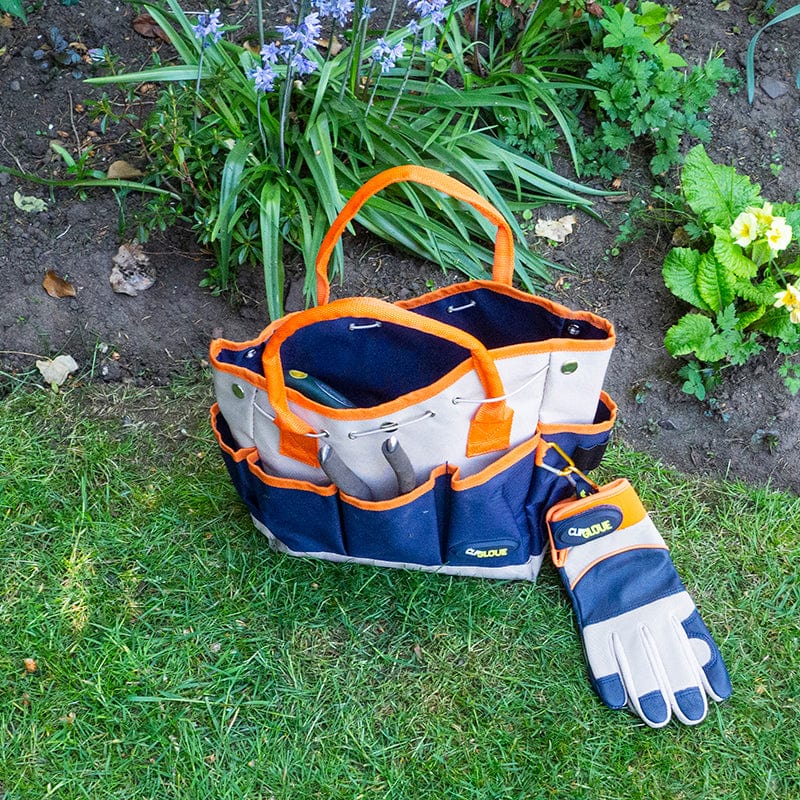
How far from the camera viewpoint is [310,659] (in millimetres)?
1996

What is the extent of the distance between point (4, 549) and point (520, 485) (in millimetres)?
1339

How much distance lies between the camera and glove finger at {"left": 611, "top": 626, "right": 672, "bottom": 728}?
1878mm

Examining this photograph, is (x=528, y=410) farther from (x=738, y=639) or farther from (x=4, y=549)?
(x=4, y=549)

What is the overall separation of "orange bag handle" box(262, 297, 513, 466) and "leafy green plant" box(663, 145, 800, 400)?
0.80 m

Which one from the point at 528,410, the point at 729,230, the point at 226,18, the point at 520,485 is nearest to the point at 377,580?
the point at 520,485

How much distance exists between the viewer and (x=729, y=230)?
2.38 meters

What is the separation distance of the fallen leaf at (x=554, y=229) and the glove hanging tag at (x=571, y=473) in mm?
882

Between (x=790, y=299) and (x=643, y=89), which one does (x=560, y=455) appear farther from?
(x=643, y=89)

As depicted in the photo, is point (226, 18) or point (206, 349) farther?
point (226, 18)

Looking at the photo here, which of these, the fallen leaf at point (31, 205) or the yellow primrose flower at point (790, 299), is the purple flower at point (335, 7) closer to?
the fallen leaf at point (31, 205)

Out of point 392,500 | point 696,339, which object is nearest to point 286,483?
point 392,500

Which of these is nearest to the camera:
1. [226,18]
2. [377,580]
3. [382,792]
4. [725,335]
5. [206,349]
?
[382,792]

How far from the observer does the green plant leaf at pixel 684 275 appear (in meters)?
2.38

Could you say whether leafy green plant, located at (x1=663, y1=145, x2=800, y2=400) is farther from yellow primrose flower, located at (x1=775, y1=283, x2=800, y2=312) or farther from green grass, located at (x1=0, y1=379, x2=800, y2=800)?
green grass, located at (x1=0, y1=379, x2=800, y2=800)
